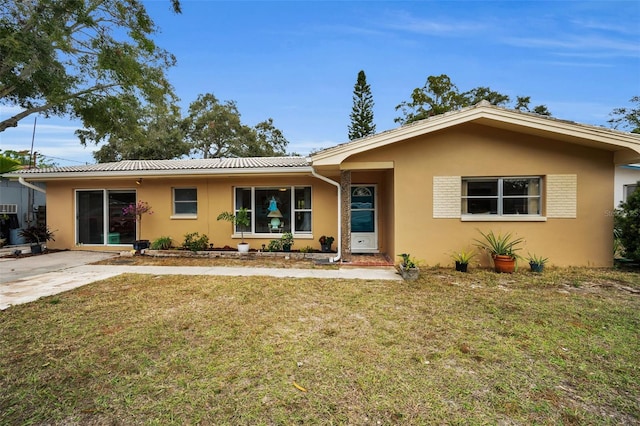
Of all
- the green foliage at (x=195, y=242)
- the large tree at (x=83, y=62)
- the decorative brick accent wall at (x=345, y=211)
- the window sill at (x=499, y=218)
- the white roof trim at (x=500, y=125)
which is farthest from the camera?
the green foliage at (x=195, y=242)

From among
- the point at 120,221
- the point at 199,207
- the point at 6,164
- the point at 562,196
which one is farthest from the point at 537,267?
the point at 6,164

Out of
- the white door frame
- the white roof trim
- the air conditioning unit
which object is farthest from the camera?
the air conditioning unit

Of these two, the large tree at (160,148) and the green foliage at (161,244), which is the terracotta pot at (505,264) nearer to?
the green foliage at (161,244)

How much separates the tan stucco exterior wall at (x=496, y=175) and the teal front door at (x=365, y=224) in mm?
1990

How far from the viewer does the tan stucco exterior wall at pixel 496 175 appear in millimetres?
7438

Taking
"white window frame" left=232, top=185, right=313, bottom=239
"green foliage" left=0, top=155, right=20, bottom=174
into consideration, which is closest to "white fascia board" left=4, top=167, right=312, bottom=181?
"green foliage" left=0, top=155, right=20, bottom=174

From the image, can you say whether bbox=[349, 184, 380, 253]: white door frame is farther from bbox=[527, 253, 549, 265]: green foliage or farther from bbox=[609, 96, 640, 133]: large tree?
bbox=[609, 96, 640, 133]: large tree

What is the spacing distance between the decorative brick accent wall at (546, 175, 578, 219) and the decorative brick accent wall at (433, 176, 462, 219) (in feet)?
7.46

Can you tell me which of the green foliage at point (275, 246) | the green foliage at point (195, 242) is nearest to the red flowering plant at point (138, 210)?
the green foliage at point (195, 242)

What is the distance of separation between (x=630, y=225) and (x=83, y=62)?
15080mm

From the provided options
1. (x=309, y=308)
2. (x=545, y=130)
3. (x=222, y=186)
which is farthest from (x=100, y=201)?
(x=545, y=130)

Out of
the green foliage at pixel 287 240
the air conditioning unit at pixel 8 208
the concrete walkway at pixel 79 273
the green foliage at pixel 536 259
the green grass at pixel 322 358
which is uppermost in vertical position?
the air conditioning unit at pixel 8 208

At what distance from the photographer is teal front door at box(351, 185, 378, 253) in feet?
32.6

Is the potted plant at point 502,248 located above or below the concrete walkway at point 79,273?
above
